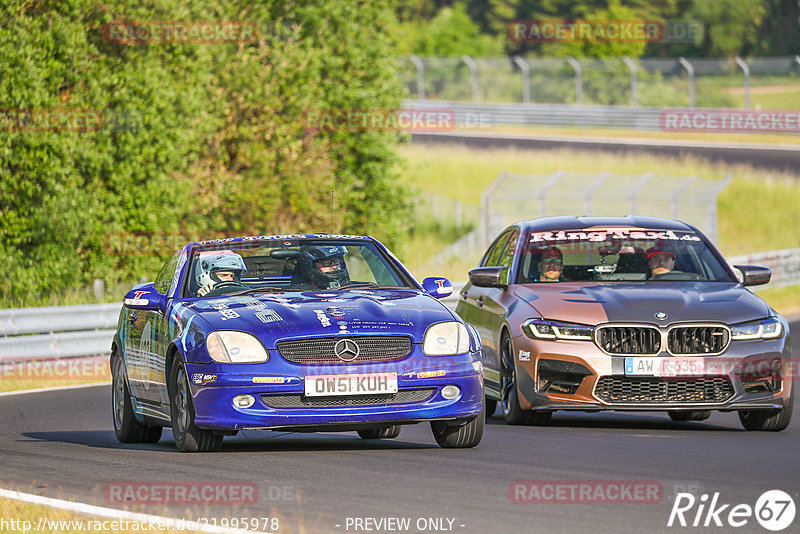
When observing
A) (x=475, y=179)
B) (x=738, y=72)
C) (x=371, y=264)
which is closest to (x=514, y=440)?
(x=371, y=264)

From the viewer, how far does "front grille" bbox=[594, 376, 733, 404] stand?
37.0ft

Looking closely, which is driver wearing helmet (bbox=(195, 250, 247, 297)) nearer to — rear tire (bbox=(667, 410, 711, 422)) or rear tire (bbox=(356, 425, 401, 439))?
rear tire (bbox=(356, 425, 401, 439))

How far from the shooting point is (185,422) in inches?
388

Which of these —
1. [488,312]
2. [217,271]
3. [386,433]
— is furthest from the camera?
[488,312]

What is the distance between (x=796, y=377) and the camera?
17781 mm

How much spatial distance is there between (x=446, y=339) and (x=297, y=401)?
1030mm

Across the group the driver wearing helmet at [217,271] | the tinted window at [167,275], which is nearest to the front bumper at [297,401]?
the driver wearing helmet at [217,271]

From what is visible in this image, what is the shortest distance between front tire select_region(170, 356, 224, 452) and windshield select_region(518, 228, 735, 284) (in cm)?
354

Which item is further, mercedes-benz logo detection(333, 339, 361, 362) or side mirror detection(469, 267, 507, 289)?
side mirror detection(469, 267, 507, 289)

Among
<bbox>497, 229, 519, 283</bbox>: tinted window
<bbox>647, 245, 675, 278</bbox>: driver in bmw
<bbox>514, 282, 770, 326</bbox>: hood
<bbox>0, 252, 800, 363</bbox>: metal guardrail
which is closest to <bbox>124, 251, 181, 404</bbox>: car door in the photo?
<bbox>514, 282, 770, 326</bbox>: hood

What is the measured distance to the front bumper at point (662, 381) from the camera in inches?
444

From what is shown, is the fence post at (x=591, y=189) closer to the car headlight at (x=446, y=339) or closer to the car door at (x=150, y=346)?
the car door at (x=150, y=346)

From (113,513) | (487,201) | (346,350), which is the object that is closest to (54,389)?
(346,350)

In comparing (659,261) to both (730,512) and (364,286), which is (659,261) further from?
(730,512)
